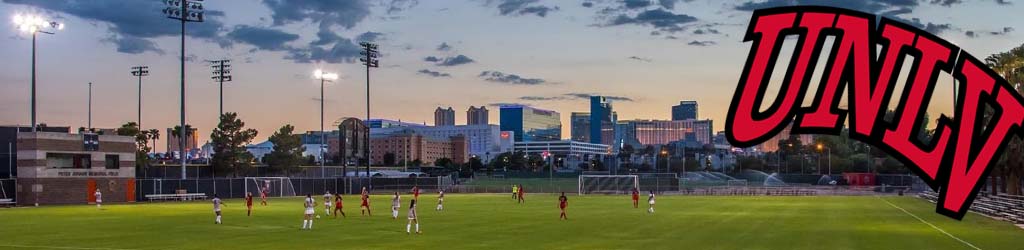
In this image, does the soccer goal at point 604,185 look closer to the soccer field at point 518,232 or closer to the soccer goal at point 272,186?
the soccer goal at point 272,186

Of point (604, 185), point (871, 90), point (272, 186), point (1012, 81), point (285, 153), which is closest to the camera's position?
point (871, 90)

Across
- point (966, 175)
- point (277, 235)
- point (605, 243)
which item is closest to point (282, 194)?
point (277, 235)

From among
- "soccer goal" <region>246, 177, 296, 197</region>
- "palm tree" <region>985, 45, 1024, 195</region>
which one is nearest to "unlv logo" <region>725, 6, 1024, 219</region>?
"palm tree" <region>985, 45, 1024, 195</region>

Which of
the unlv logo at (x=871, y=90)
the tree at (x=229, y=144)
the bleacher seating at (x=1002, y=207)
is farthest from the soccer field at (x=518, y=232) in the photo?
the tree at (x=229, y=144)

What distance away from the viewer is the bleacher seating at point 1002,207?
145 feet

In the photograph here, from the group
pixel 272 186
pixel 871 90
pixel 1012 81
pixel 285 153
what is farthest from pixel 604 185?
pixel 871 90

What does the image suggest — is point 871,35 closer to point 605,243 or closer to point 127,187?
point 605,243

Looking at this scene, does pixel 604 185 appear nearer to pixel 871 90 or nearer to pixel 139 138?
pixel 139 138

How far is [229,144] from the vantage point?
120 m

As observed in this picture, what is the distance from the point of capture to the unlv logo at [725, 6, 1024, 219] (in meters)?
9.20

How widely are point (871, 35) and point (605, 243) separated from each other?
23.6m

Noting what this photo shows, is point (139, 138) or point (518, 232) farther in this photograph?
point (139, 138)

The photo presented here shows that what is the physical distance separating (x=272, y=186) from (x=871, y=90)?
90169 mm

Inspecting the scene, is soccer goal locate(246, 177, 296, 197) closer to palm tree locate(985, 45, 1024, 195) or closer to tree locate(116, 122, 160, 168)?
tree locate(116, 122, 160, 168)
